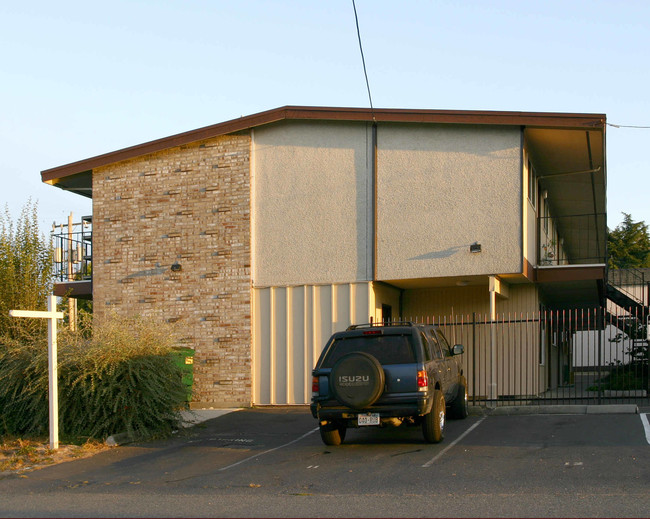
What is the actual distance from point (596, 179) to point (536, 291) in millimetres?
4879

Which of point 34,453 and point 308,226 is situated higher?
point 308,226

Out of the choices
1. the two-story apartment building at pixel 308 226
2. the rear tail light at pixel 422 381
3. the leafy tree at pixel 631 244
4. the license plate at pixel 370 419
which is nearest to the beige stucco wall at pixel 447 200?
the two-story apartment building at pixel 308 226

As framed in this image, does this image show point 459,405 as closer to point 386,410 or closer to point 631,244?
point 386,410

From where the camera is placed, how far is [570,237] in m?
31.9

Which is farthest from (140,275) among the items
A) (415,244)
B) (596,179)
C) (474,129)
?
(596,179)

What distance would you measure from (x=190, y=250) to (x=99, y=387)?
20.1 ft

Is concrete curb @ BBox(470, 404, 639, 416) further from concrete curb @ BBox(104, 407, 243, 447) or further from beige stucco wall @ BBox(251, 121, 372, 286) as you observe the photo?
concrete curb @ BBox(104, 407, 243, 447)

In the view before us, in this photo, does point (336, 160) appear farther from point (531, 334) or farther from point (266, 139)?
point (531, 334)

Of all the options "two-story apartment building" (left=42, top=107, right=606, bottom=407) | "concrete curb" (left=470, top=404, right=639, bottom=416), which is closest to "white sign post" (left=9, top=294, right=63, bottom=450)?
"two-story apartment building" (left=42, top=107, right=606, bottom=407)

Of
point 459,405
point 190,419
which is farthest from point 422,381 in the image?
point 190,419

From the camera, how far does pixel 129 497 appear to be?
9.34m

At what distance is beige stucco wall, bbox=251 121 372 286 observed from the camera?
18438mm

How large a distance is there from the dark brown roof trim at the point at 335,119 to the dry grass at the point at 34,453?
848 cm

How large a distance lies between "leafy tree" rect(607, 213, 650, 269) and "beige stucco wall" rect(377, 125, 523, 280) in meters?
46.3
